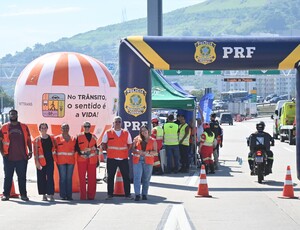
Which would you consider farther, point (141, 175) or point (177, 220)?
point (141, 175)

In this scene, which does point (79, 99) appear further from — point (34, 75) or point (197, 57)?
point (197, 57)

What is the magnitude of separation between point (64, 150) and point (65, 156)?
0.12 metres

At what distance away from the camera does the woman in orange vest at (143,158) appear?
15.7 m

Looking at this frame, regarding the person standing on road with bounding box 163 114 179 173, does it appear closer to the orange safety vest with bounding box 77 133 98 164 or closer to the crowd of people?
the crowd of people

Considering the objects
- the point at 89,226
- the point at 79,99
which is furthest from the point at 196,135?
the point at 89,226

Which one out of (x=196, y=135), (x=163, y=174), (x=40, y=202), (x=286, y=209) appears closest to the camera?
(x=286, y=209)

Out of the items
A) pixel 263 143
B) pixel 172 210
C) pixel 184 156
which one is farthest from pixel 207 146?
pixel 172 210

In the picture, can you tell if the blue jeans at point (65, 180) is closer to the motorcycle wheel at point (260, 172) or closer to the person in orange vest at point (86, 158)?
the person in orange vest at point (86, 158)

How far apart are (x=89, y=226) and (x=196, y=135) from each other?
13.2 metres

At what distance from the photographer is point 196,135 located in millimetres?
25156

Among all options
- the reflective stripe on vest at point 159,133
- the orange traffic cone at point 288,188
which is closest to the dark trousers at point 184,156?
the reflective stripe on vest at point 159,133

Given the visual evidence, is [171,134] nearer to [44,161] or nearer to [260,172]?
[260,172]

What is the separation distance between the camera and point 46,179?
51.5ft

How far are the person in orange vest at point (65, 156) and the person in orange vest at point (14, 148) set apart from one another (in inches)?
22.1
